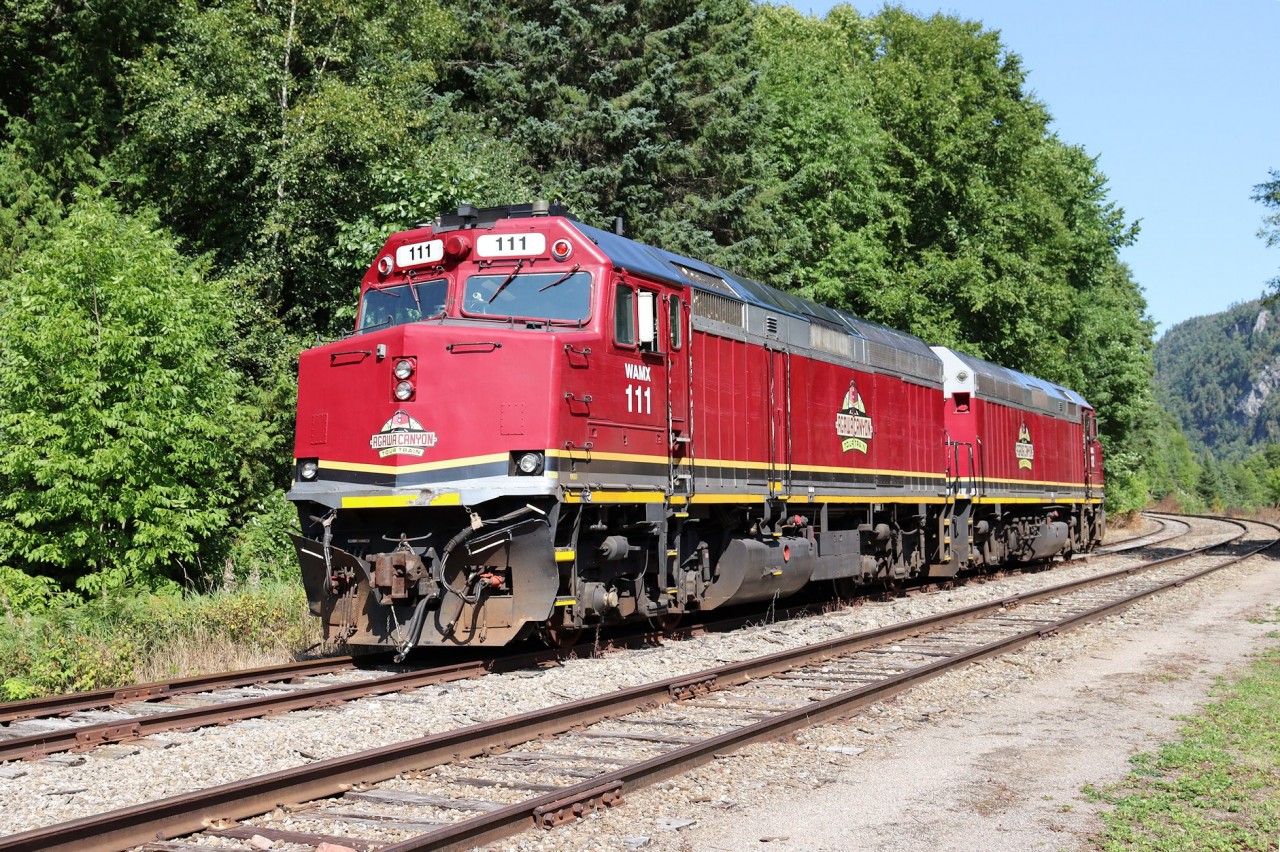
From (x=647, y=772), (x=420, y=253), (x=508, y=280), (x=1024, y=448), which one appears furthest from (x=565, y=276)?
(x=1024, y=448)

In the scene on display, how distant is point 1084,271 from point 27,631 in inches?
1733

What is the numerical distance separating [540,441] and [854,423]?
8.24 meters

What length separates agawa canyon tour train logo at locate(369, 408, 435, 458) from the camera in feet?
35.4

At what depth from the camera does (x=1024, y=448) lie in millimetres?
25844

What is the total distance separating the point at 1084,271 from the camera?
47531mm

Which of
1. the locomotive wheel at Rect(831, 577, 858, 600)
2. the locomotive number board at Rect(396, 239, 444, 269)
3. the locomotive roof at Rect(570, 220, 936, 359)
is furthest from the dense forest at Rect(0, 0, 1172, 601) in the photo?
the locomotive wheel at Rect(831, 577, 858, 600)

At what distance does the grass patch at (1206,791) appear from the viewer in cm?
589

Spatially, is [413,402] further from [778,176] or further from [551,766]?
[778,176]

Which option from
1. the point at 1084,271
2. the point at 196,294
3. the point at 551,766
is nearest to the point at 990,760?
the point at 551,766

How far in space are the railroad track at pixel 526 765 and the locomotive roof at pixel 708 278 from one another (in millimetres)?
4368


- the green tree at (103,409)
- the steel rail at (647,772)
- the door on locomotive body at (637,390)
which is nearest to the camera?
the steel rail at (647,772)

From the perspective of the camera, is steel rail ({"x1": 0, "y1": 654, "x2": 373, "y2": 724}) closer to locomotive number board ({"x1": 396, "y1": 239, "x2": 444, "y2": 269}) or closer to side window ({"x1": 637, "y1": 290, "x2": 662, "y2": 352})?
locomotive number board ({"x1": 396, "y1": 239, "x2": 444, "y2": 269})

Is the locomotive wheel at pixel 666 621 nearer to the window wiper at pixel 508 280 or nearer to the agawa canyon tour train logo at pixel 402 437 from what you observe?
the agawa canyon tour train logo at pixel 402 437

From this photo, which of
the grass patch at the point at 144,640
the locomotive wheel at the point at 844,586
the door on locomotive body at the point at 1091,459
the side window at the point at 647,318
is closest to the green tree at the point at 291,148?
the grass patch at the point at 144,640
